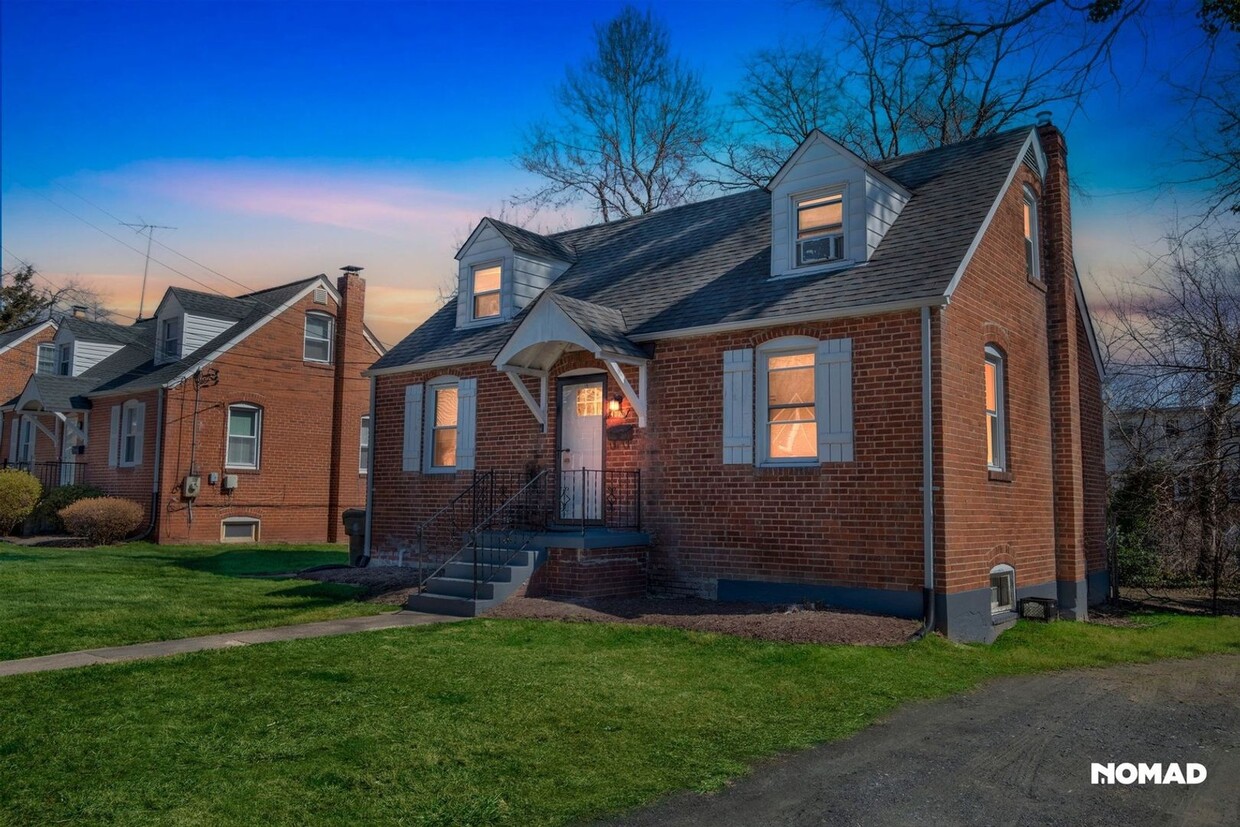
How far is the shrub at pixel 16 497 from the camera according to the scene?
23422 millimetres

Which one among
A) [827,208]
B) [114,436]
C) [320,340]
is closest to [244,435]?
[320,340]

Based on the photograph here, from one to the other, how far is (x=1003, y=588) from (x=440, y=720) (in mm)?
8965

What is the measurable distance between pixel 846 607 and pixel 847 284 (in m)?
4.25

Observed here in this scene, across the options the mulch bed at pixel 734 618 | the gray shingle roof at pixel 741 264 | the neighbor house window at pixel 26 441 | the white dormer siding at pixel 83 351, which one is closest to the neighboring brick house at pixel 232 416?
the white dormer siding at pixel 83 351

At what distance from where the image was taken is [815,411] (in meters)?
11.9

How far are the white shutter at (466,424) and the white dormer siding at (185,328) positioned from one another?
13229 mm

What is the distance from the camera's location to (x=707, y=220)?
16.6 m

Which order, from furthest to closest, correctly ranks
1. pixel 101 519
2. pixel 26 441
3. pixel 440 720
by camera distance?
1. pixel 26 441
2. pixel 101 519
3. pixel 440 720

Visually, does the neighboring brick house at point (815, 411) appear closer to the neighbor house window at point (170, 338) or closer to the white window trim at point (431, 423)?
the white window trim at point (431, 423)

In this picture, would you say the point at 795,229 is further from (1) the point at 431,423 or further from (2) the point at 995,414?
(1) the point at 431,423

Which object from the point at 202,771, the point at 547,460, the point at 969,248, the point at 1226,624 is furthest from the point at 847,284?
the point at 202,771

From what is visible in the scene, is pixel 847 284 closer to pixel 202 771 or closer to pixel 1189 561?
pixel 1189 561

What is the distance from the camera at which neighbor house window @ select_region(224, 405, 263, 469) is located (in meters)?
24.6

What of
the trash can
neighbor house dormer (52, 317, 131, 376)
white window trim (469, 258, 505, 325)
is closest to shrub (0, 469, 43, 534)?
neighbor house dormer (52, 317, 131, 376)
